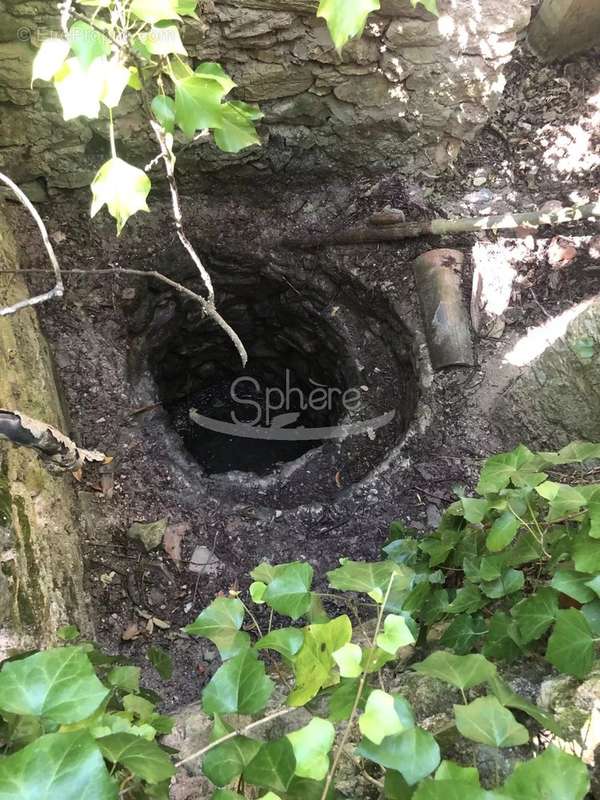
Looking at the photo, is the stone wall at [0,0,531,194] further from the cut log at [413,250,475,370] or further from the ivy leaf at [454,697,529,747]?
the ivy leaf at [454,697,529,747]

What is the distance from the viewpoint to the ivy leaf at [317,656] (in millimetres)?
931

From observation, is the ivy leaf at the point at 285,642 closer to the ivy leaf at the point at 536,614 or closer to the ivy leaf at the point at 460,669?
the ivy leaf at the point at 460,669

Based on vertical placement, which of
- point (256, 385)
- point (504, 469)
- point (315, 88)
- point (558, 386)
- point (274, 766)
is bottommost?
point (274, 766)

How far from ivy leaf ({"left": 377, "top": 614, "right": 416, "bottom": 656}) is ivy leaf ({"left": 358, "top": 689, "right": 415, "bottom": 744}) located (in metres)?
0.07

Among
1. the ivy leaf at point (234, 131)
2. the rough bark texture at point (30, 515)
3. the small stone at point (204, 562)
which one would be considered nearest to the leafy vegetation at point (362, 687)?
the rough bark texture at point (30, 515)

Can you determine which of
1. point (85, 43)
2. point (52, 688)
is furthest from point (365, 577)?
point (85, 43)

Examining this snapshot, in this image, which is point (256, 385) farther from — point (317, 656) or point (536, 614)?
point (317, 656)

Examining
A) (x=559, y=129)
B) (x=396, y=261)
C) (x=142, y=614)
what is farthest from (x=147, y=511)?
(x=559, y=129)

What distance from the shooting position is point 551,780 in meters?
0.73

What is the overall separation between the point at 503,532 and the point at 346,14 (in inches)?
45.5

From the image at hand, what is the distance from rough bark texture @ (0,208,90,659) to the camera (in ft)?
5.56

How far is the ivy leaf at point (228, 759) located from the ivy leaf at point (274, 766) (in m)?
0.03

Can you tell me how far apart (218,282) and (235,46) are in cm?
134

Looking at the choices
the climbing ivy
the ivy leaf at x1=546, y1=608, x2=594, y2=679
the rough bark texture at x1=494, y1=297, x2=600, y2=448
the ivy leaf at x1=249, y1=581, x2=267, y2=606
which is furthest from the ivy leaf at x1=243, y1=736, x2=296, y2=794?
the rough bark texture at x1=494, y1=297, x2=600, y2=448
